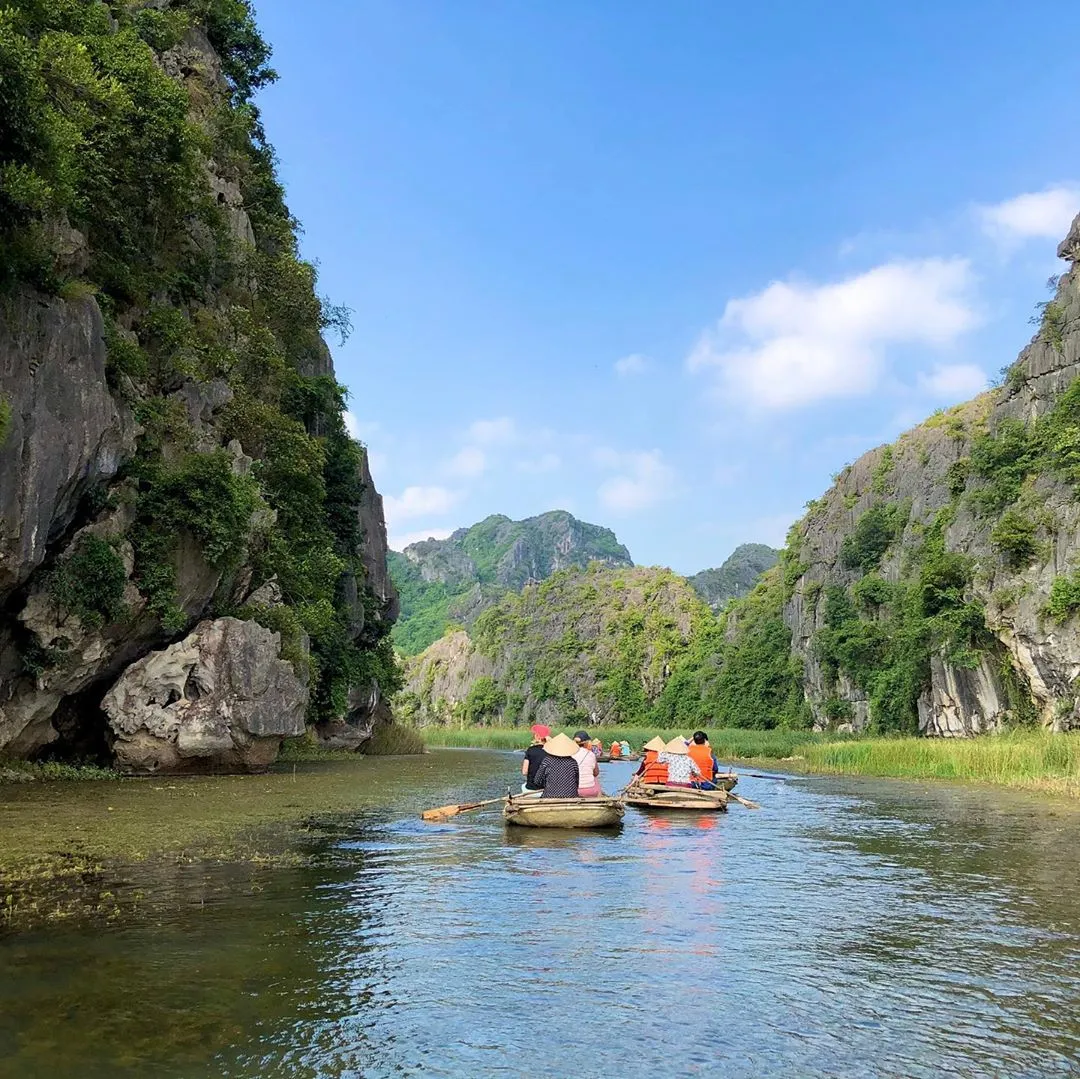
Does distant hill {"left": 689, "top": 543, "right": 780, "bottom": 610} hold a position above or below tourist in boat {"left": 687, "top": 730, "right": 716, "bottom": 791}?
above

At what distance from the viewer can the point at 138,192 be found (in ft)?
73.9

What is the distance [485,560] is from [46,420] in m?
164

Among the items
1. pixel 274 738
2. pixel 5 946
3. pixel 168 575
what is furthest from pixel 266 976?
pixel 274 738

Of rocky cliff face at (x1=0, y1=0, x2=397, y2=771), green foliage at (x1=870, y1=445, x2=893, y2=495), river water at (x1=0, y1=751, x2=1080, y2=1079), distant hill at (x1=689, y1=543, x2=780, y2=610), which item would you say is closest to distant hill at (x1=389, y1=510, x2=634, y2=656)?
distant hill at (x1=689, y1=543, x2=780, y2=610)

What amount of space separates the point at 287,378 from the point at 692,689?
197ft

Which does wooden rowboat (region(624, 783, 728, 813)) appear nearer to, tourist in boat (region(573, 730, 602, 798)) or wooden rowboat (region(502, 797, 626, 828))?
tourist in boat (region(573, 730, 602, 798))

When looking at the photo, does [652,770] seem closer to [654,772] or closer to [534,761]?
[654,772]

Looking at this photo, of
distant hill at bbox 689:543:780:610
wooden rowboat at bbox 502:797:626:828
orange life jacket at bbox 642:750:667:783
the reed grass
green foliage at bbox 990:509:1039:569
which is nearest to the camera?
wooden rowboat at bbox 502:797:626:828

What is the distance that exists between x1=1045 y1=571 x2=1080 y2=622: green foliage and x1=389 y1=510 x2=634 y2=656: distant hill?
12319cm

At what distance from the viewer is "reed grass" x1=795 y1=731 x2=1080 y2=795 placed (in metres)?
23.0

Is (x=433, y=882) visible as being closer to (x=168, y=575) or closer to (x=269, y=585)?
(x=168, y=575)

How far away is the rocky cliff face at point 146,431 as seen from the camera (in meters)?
16.2

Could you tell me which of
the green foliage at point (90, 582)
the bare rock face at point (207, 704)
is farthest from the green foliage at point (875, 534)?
the green foliage at point (90, 582)

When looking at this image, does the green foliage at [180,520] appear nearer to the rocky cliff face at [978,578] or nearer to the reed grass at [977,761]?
the reed grass at [977,761]
